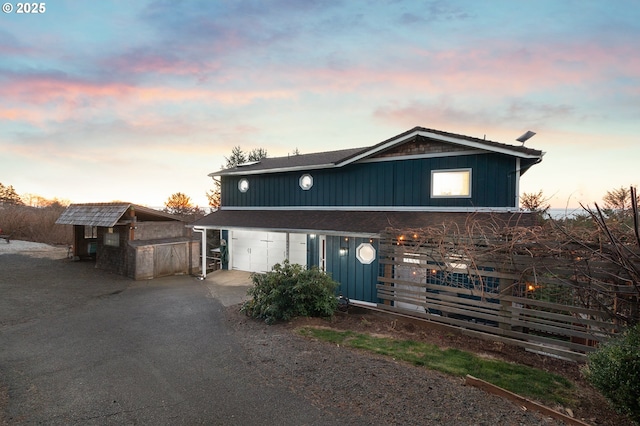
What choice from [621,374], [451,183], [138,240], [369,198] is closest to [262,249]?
[369,198]

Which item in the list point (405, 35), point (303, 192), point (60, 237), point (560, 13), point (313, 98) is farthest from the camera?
point (60, 237)

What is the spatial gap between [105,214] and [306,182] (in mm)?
11435

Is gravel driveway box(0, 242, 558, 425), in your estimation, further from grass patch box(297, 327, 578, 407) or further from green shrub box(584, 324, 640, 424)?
green shrub box(584, 324, 640, 424)

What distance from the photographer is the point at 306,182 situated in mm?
14422

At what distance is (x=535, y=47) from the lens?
10953 millimetres

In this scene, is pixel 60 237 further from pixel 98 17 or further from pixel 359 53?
pixel 359 53

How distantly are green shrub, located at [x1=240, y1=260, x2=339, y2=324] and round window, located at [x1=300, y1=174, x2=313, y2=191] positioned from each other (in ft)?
20.0

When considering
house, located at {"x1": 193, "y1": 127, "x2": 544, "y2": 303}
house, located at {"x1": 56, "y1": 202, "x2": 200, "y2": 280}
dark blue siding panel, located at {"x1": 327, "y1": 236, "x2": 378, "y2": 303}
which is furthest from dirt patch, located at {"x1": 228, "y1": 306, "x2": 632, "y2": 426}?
house, located at {"x1": 56, "y1": 202, "x2": 200, "y2": 280}

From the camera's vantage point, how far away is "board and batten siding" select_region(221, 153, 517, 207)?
32.5 ft

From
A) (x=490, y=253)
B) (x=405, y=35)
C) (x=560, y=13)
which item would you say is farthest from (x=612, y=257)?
(x=405, y=35)

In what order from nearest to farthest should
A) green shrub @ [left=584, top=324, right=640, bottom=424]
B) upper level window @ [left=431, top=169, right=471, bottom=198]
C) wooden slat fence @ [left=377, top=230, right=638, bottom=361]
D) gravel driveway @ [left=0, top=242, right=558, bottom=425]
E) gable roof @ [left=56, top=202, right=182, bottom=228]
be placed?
green shrub @ [left=584, top=324, right=640, bottom=424]
gravel driveway @ [left=0, top=242, right=558, bottom=425]
wooden slat fence @ [left=377, top=230, right=638, bottom=361]
upper level window @ [left=431, top=169, right=471, bottom=198]
gable roof @ [left=56, top=202, right=182, bottom=228]

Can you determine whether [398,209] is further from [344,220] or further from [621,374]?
[621,374]

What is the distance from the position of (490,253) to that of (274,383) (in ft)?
19.0

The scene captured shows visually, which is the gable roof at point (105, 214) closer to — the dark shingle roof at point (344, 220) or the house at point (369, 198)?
the dark shingle roof at point (344, 220)
